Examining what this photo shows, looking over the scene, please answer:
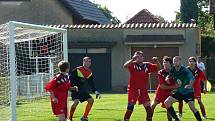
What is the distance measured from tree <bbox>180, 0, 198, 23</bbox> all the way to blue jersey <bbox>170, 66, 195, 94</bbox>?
49006 mm

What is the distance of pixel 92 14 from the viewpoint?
4447cm

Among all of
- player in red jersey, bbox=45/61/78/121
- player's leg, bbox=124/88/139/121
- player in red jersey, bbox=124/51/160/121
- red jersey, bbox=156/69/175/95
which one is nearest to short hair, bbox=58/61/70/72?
player in red jersey, bbox=45/61/78/121

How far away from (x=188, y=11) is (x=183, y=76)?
5014cm

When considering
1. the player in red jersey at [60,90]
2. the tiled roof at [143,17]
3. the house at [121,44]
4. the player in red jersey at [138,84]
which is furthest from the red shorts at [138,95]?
the tiled roof at [143,17]

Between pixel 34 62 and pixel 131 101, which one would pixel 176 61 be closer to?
pixel 131 101

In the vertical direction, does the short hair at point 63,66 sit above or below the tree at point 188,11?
below

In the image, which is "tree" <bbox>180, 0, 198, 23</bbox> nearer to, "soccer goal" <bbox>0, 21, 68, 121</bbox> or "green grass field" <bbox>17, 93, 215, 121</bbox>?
"soccer goal" <bbox>0, 21, 68, 121</bbox>

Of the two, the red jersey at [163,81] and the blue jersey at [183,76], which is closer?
the blue jersey at [183,76]

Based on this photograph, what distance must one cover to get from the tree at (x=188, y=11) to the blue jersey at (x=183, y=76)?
49.0 m

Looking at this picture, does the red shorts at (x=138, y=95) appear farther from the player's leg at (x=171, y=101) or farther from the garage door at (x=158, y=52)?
the garage door at (x=158, y=52)

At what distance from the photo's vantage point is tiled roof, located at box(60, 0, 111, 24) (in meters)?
39.2

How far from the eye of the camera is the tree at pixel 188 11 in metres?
63.1

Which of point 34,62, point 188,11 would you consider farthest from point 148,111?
point 188,11

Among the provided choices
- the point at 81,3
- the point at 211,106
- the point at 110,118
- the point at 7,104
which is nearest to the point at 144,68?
the point at 110,118
